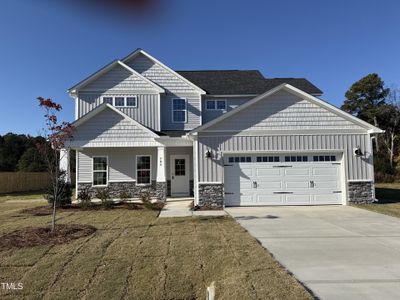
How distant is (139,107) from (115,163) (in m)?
3.58

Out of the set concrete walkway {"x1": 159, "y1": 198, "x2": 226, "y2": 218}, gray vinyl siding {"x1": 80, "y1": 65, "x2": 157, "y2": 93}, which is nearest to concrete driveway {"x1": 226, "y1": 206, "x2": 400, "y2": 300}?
concrete walkway {"x1": 159, "y1": 198, "x2": 226, "y2": 218}

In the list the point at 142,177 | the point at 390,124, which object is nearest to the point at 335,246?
the point at 142,177

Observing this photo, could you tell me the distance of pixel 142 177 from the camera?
18.4 metres

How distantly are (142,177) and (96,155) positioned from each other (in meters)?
2.75

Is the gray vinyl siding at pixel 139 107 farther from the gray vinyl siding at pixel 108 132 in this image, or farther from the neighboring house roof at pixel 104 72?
the gray vinyl siding at pixel 108 132

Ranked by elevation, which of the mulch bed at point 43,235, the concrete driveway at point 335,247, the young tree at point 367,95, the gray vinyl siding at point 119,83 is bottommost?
the concrete driveway at point 335,247

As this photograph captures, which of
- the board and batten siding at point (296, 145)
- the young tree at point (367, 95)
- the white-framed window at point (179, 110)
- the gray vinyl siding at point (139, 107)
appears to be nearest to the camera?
the board and batten siding at point (296, 145)

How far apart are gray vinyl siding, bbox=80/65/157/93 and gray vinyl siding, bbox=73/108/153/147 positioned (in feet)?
11.0

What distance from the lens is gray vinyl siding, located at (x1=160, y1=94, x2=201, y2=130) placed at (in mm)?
20078

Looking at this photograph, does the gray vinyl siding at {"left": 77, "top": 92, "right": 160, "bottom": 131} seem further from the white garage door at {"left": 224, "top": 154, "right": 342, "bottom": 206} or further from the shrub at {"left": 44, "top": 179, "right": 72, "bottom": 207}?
the white garage door at {"left": 224, "top": 154, "right": 342, "bottom": 206}

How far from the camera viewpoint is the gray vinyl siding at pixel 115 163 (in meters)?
18.2

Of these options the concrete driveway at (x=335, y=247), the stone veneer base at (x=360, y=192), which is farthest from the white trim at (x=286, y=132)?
the concrete driveway at (x=335, y=247)

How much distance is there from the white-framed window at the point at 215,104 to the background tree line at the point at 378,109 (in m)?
27.8

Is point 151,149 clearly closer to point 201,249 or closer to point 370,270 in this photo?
point 201,249
